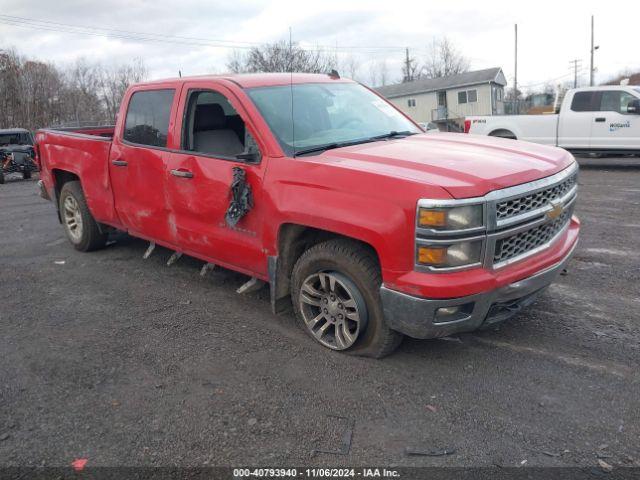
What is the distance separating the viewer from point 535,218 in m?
3.38

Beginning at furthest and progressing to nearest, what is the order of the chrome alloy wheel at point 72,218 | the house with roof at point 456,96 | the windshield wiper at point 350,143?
the house with roof at point 456,96
the chrome alloy wheel at point 72,218
the windshield wiper at point 350,143

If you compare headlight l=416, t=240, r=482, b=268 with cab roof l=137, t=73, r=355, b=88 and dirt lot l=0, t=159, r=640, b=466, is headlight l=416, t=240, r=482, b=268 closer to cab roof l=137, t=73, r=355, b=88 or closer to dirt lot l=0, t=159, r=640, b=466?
dirt lot l=0, t=159, r=640, b=466

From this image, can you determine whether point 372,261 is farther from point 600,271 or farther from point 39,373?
point 600,271

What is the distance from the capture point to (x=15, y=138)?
18469mm

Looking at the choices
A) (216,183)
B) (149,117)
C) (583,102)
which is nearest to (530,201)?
(216,183)

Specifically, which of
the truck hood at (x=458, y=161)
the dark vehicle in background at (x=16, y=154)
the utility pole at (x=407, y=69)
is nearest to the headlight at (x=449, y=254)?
the truck hood at (x=458, y=161)

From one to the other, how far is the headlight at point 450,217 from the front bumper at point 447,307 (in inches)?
16.3

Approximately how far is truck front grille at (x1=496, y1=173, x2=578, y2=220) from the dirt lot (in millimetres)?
1014

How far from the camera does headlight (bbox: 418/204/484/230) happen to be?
2992 mm

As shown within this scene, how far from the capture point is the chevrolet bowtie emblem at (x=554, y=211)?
3.50m

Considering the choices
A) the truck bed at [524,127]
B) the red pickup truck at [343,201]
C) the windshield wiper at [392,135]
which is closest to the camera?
the red pickup truck at [343,201]

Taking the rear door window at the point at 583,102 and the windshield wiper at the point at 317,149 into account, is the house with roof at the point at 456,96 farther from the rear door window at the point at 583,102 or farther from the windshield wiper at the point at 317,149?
the windshield wiper at the point at 317,149

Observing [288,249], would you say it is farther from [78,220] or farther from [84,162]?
[78,220]

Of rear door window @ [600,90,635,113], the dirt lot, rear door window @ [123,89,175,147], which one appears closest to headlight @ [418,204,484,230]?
the dirt lot
